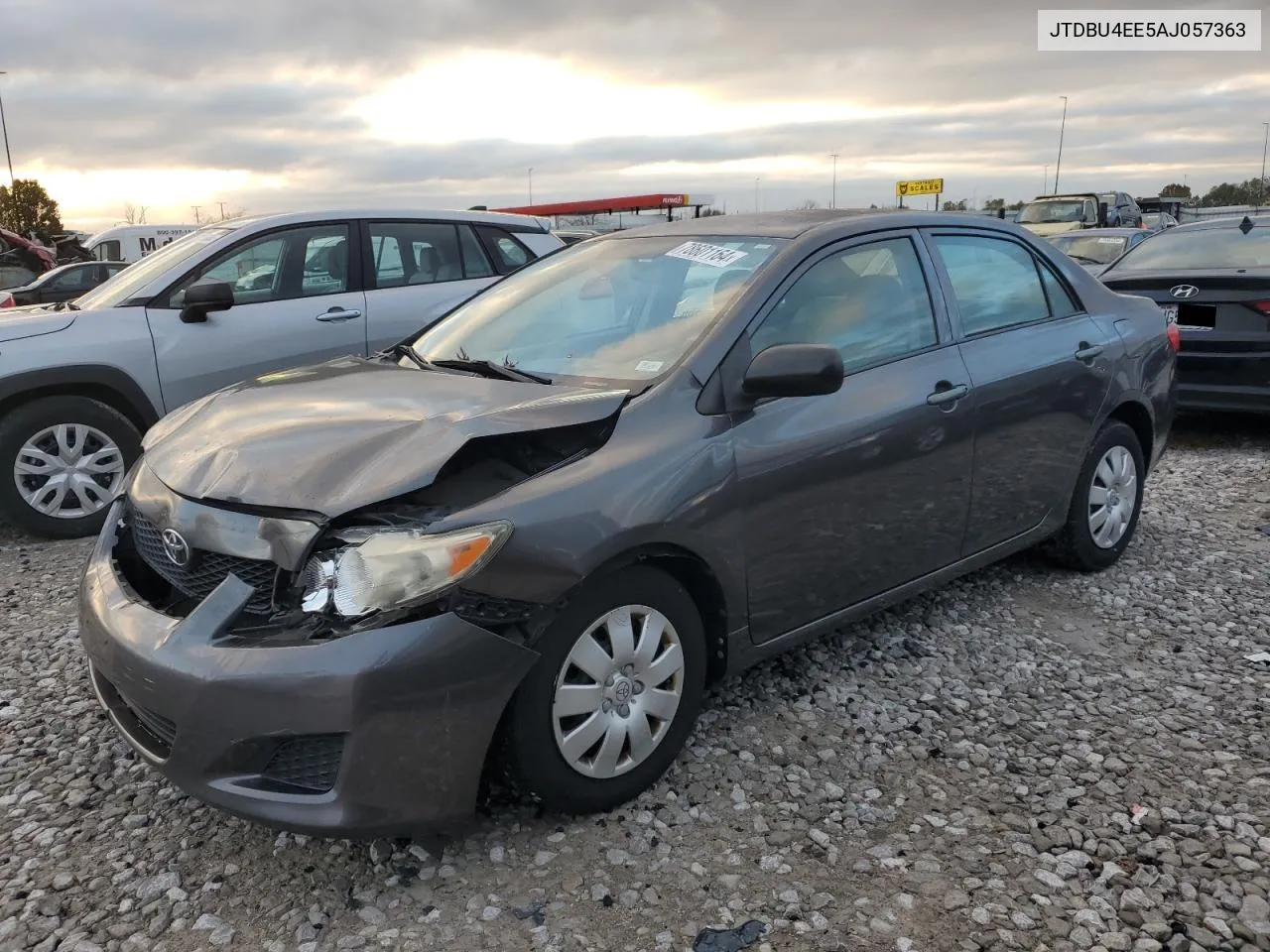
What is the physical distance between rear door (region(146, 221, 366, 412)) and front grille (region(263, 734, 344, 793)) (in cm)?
379

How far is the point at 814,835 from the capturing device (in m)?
2.77

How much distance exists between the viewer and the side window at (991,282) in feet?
12.9

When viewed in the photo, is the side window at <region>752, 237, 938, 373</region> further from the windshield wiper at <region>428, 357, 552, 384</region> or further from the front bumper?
the front bumper

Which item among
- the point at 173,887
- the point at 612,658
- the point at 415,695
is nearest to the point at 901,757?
the point at 612,658

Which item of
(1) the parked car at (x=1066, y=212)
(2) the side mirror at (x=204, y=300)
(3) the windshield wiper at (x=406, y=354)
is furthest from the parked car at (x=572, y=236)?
(1) the parked car at (x=1066, y=212)

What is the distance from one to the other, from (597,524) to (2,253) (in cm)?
1897

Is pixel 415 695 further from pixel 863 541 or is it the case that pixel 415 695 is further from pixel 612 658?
pixel 863 541

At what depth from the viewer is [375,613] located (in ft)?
7.79

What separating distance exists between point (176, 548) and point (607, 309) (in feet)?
5.38

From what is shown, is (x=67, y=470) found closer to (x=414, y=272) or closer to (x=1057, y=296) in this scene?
(x=414, y=272)

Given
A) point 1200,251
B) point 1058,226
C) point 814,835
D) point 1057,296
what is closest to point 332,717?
point 814,835

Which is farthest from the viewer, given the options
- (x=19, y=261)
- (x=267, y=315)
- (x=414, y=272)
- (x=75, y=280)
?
(x=19, y=261)

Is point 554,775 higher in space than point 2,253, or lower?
lower

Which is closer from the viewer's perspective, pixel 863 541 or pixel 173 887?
pixel 173 887
